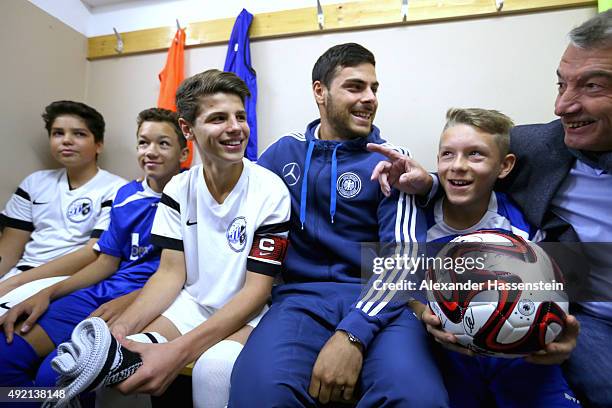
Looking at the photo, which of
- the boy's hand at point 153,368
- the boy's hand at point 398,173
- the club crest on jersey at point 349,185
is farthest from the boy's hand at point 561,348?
A: the boy's hand at point 153,368

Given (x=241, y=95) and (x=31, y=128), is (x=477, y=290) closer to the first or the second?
(x=241, y=95)

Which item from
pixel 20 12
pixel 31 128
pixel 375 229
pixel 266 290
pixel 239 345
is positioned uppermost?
pixel 20 12

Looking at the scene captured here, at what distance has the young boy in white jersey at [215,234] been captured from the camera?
3.57 feet

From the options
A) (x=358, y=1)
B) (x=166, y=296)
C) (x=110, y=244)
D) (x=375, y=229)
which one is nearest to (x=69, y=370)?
(x=166, y=296)

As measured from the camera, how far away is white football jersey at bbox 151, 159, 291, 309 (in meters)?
1.14

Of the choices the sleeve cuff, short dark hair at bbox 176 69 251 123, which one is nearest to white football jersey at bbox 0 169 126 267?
short dark hair at bbox 176 69 251 123

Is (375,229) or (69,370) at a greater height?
(375,229)

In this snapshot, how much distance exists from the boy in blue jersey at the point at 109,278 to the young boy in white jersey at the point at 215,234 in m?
0.23

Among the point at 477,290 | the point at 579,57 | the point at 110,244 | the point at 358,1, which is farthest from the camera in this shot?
the point at 358,1

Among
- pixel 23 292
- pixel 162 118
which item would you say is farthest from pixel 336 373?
pixel 162 118

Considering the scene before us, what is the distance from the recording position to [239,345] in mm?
992

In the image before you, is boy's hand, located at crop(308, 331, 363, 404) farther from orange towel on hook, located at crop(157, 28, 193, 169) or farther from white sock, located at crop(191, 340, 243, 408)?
orange towel on hook, located at crop(157, 28, 193, 169)

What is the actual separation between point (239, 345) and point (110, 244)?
86 cm

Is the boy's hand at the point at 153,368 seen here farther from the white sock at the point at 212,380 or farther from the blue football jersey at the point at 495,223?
the blue football jersey at the point at 495,223
